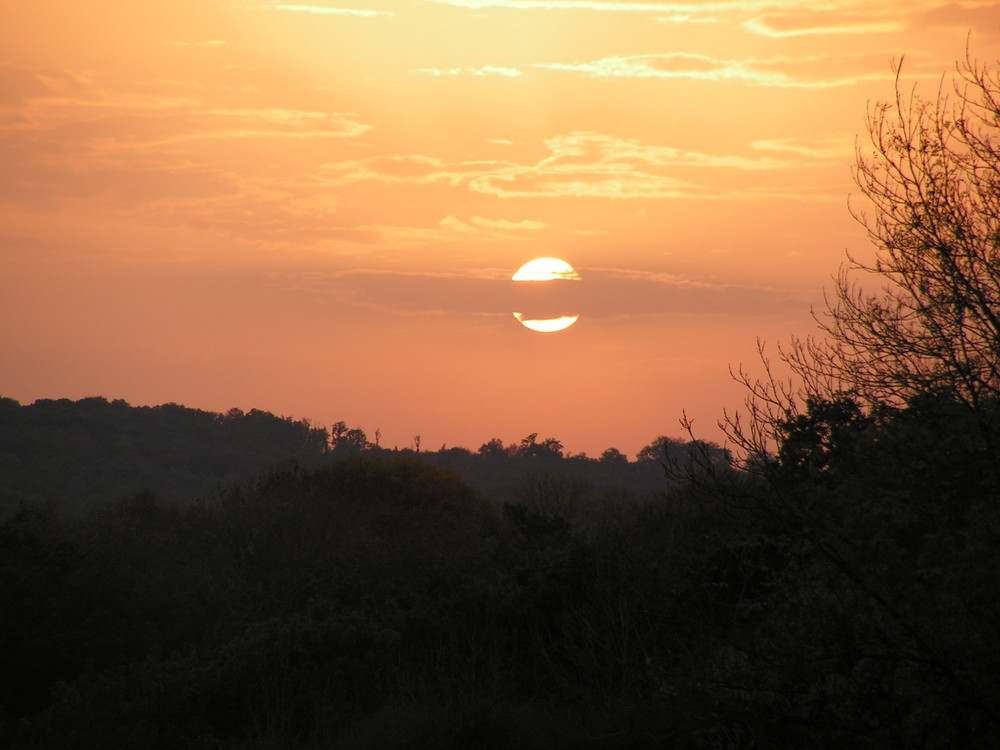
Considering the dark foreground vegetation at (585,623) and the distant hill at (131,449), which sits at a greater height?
the distant hill at (131,449)

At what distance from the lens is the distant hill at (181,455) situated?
109188 millimetres

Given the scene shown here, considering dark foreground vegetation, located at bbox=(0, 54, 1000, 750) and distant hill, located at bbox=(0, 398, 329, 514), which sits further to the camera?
distant hill, located at bbox=(0, 398, 329, 514)

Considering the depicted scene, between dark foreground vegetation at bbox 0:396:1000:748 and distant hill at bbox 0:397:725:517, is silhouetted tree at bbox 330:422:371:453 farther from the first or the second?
dark foreground vegetation at bbox 0:396:1000:748

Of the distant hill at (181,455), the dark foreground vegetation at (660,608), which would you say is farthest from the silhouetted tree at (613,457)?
the dark foreground vegetation at (660,608)

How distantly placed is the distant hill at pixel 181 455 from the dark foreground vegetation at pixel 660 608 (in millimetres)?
65772

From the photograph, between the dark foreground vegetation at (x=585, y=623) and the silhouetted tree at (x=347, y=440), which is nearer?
the dark foreground vegetation at (x=585, y=623)

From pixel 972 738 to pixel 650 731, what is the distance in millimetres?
7798

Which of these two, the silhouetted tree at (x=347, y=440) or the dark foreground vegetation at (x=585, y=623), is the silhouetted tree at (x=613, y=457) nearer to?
the silhouetted tree at (x=347, y=440)

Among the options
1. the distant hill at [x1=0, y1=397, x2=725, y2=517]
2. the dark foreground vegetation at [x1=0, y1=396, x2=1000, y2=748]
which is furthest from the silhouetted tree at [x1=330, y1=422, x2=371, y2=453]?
the dark foreground vegetation at [x1=0, y1=396, x2=1000, y2=748]

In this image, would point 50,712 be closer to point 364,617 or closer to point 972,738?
point 364,617

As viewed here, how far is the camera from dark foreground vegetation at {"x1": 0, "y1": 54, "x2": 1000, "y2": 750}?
11727mm

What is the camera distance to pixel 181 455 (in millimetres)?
127188

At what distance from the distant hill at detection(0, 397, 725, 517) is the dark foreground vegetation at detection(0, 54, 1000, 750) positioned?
65772 millimetres

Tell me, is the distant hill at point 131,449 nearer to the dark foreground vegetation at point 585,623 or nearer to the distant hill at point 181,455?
the distant hill at point 181,455
